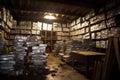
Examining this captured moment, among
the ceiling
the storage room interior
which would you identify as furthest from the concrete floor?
the ceiling

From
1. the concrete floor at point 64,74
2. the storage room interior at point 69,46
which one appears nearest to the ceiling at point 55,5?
the storage room interior at point 69,46

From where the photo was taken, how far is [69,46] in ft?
22.7

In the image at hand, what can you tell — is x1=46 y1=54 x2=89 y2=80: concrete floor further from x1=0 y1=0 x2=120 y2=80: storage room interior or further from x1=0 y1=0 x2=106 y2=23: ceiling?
x1=0 y1=0 x2=106 y2=23: ceiling

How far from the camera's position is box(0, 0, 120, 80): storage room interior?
3.32 meters

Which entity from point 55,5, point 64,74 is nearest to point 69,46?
point 55,5

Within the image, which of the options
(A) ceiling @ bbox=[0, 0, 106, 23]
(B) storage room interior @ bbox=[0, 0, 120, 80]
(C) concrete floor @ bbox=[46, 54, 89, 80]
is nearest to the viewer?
(B) storage room interior @ bbox=[0, 0, 120, 80]

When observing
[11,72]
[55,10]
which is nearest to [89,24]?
[55,10]

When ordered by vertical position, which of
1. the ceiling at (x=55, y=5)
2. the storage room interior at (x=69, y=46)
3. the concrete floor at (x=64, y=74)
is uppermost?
the ceiling at (x=55, y=5)

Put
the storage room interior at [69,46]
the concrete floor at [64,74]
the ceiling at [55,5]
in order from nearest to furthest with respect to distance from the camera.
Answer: the storage room interior at [69,46] < the concrete floor at [64,74] < the ceiling at [55,5]

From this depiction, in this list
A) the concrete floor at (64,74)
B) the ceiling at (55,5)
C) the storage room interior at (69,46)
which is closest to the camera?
the storage room interior at (69,46)

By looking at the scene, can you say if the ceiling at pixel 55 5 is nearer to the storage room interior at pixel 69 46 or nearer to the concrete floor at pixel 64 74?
the storage room interior at pixel 69 46

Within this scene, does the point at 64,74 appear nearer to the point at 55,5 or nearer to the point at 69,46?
the point at 69,46

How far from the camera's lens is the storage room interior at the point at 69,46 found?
3.32m

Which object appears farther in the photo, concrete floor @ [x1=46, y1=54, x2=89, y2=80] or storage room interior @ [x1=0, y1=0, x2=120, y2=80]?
concrete floor @ [x1=46, y1=54, x2=89, y2=80]
